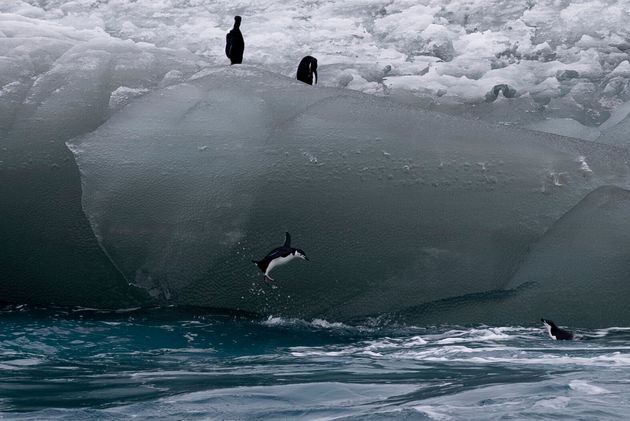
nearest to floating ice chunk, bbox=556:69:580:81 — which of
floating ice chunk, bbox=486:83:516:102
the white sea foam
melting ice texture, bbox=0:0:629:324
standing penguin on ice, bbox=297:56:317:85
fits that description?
floating ice chunk, bbox=486:83:516:102

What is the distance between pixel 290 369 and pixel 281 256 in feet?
5.12

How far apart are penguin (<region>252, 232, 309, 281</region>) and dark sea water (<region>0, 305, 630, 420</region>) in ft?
1.59

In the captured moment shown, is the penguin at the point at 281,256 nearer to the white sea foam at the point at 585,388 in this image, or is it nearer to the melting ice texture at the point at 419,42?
the melting ice texture at the point at 419,42

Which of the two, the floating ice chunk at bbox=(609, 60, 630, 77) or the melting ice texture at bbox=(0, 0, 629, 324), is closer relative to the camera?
the melting ice texture at bbox=(0, 0, 629, 324)

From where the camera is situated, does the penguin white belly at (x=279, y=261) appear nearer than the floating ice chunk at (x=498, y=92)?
Yes

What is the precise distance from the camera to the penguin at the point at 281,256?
7535 millimetres

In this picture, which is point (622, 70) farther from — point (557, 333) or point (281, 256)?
point (281, 256)

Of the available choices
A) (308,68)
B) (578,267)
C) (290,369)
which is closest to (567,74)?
(308,68)

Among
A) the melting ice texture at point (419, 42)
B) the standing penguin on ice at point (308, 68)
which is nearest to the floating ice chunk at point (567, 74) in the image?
the melting ice texture at point (419, 42)

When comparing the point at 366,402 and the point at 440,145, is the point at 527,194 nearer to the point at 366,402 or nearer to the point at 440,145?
the point at 440,145

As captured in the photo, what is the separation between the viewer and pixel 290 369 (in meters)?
6.14

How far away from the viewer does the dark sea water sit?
4812 mm

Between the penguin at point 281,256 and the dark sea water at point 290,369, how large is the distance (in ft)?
1.59

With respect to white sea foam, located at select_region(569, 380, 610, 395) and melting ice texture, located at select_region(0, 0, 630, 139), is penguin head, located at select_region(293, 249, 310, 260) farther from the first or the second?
white sea foam, located at select_region(569, 380, 610, 395)
